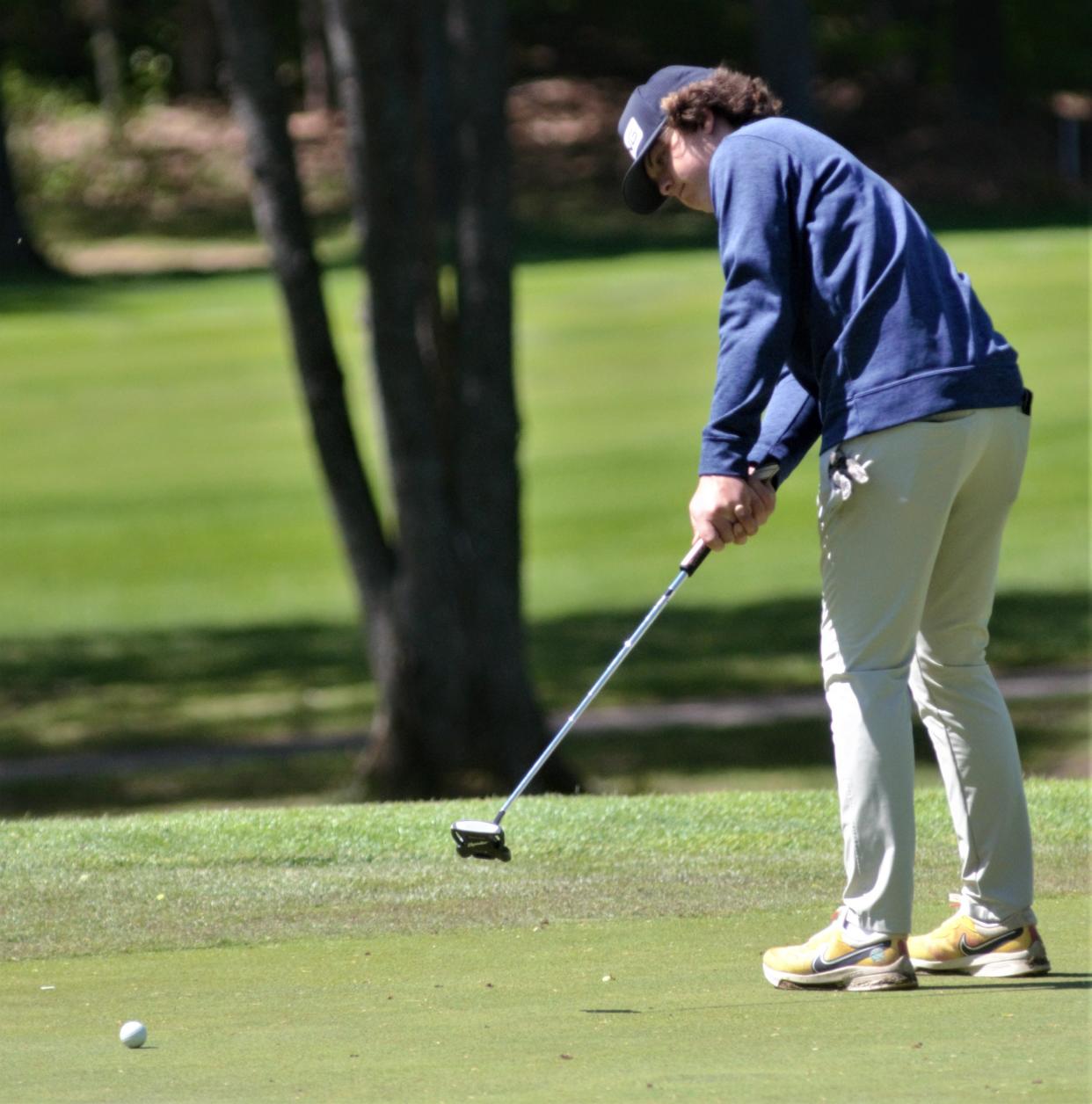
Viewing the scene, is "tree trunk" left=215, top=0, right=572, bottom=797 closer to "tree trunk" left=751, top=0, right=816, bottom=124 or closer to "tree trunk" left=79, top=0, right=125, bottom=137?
"tree trunk" left=751, top=0, right=816, bottom=124

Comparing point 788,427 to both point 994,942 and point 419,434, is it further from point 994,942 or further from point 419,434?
point 419,434

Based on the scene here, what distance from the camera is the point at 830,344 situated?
13.8 ft

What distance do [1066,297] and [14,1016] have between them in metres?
26.7

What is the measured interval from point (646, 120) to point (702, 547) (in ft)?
2.95

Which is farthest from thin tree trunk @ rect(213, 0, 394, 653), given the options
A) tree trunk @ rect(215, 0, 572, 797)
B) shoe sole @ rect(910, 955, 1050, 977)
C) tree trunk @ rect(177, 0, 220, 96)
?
tree trunk @ rect(177, 0, 220, 96)

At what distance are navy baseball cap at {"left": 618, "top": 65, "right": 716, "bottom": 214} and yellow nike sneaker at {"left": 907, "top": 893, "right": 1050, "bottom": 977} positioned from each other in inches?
64.9

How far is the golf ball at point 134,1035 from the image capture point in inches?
149

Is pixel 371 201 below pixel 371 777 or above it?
above

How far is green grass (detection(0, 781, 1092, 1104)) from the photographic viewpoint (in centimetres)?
352

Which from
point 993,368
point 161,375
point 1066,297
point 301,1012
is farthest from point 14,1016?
point 1066,297

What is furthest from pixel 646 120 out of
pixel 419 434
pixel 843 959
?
pixel 419 434

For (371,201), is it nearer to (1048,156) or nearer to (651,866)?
(651,866)

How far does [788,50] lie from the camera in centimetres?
3528

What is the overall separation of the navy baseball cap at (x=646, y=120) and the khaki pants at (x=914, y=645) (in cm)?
76
